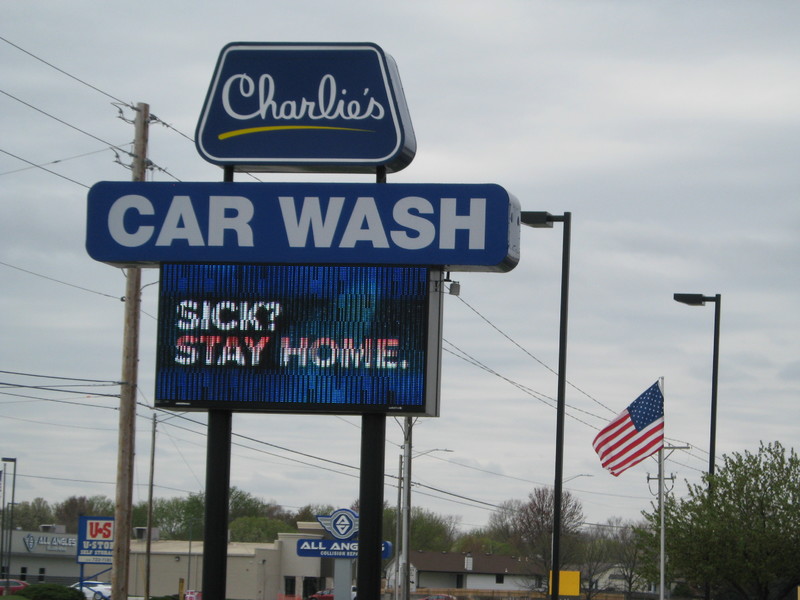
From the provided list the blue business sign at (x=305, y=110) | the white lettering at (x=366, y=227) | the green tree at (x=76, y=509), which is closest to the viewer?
the white lettering at (x=366, y=227)

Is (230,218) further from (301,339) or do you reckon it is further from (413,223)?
(413,223)

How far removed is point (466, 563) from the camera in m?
92.9

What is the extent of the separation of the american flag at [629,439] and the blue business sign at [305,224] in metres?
11.9

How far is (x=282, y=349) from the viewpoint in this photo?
12.8 metres

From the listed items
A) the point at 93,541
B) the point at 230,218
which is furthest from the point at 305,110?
the point at 93,541

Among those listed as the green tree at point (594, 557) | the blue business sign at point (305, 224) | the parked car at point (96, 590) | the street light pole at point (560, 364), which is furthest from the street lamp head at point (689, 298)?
the green tree at point (594, 557)

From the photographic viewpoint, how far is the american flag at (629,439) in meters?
24.5

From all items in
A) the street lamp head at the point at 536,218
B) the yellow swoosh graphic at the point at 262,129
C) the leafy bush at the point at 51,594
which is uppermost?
the street lamp head at the point at 536,218

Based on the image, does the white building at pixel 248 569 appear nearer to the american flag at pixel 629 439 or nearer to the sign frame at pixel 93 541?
the sign frame at pixel 93 541

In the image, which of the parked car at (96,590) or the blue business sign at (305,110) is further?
the parked car at (96,590)

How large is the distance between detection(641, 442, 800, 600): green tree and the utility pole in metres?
14.6

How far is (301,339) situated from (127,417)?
577 inches

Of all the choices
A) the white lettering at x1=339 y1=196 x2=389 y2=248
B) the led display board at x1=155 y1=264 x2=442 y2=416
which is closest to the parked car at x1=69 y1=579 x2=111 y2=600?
the led display board at x1=155 y1=264 x2=442 y2=416

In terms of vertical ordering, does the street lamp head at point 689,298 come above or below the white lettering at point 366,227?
above
